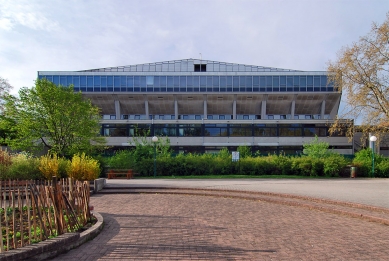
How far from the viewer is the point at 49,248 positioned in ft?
16.9

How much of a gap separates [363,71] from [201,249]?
23640 millimetres

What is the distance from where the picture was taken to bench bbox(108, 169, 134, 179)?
77.6 feet

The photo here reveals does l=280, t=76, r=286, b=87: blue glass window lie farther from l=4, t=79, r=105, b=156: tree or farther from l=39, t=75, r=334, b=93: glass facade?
l=4, t=79, r=105, b=156: tree

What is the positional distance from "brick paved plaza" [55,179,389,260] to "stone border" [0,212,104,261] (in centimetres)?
15

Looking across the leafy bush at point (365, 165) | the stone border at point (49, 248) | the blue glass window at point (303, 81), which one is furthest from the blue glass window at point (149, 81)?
the stone border at point (49, 248)

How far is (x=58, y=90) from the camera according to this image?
2480 cm

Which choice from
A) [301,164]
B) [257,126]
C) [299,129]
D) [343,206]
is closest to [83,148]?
[301,164]

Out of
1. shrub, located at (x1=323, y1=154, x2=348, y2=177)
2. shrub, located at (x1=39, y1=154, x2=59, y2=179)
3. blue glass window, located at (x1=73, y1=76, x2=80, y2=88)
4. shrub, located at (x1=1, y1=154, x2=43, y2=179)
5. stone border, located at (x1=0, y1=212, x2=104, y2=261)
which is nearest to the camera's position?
stone border, located at (x1=0, y1=212, x2=104, y2=261)

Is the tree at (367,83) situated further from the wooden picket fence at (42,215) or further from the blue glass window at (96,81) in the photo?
the blue glass window at (96,81)

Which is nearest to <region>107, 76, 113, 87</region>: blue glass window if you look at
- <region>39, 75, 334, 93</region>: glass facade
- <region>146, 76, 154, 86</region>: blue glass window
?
<region>39, 75, 334, 93</region>: glass facade

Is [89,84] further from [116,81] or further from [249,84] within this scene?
[249,84]

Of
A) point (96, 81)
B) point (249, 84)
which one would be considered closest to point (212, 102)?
point (249, 84)

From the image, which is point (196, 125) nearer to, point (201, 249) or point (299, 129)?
point (299, 129)

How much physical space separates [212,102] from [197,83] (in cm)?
480
